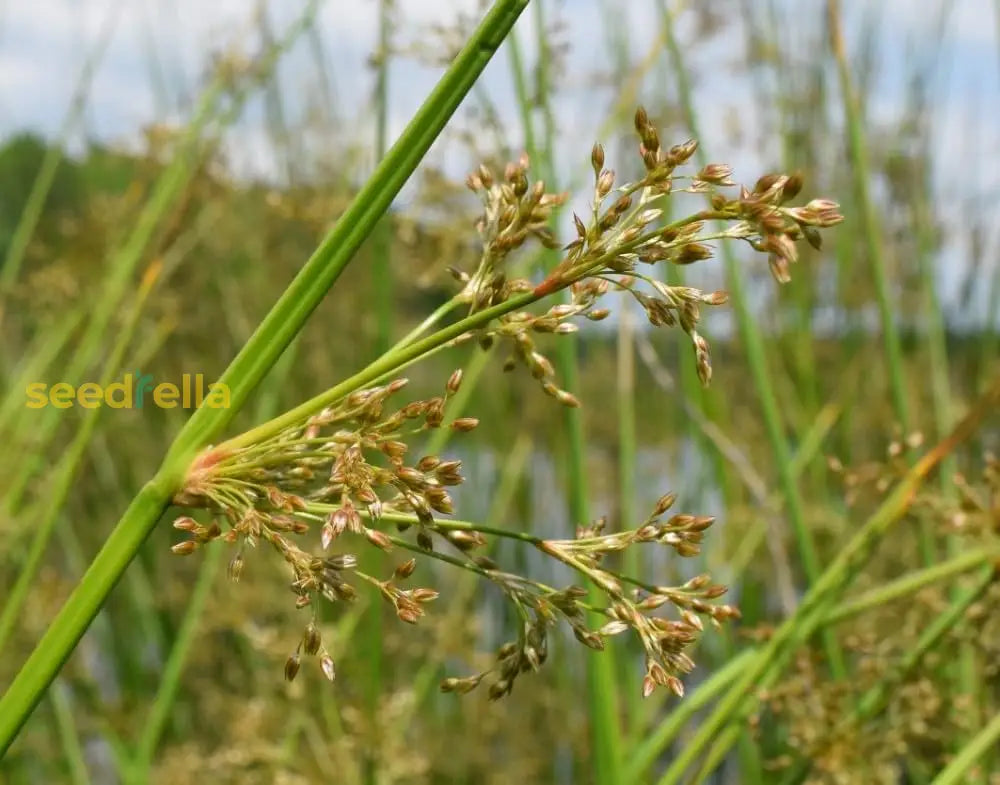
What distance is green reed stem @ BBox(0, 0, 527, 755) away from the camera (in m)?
0.35

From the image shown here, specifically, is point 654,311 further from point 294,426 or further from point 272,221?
point 272,221

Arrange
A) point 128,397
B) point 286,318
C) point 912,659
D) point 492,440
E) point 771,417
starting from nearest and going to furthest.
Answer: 1. point 286,318
2. point 912,659
3. point 771,417
4. point 128,397
5. point 492,440

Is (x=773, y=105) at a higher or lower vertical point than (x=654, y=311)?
higher

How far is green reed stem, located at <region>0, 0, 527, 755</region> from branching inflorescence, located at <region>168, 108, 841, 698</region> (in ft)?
0.07

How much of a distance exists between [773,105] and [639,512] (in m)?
1.04

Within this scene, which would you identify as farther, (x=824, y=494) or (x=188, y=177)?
(x=824, y=494)

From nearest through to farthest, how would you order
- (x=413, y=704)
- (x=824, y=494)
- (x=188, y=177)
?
(x=188, y=177), (x=413, y=704), (x=824, y=494)

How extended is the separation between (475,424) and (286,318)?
0.26 ft

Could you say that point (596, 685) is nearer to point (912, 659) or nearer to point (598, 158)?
point (912, 659)

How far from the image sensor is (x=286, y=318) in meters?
0.36

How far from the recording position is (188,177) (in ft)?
3.73

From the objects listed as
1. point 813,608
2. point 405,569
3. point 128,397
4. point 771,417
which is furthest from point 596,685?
point 128,397

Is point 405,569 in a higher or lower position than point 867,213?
lower

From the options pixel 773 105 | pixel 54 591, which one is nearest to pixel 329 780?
pixel 54 591
